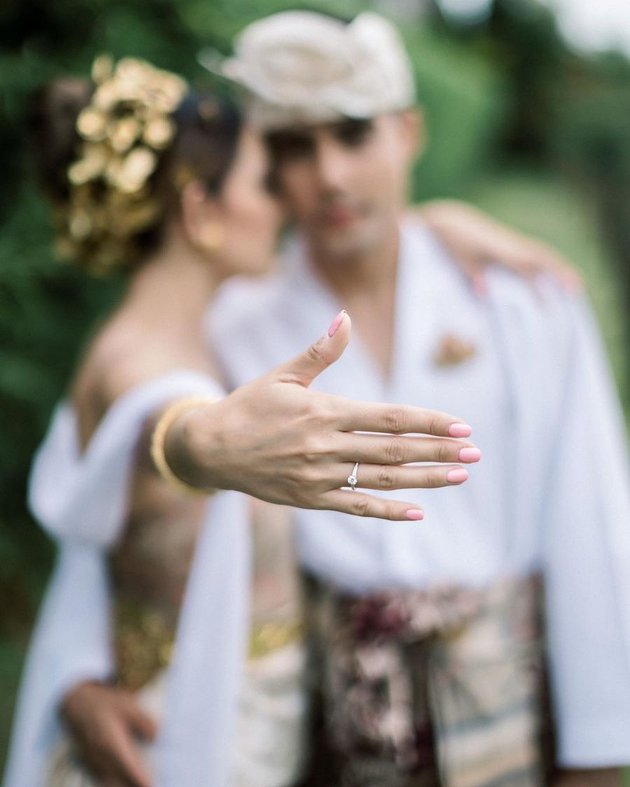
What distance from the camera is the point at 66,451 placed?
1771mm

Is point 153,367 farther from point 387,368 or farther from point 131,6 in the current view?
point 131,6

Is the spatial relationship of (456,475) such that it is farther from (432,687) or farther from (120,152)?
(120,152)

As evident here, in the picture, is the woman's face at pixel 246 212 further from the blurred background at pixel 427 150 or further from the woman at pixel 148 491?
the blurred background at pixel 427 150

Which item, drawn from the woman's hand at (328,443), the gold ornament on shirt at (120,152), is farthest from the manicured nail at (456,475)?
the gold ornament on shirt at (120,152)

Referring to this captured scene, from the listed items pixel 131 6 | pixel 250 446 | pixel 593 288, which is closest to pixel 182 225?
pixel 250 446

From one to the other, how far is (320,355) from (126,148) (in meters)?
0.96

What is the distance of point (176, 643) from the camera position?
1570 millimetres

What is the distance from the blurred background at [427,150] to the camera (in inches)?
110

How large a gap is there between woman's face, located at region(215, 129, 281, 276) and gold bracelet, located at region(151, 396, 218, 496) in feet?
2.19

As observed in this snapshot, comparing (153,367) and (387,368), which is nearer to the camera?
(153,367)

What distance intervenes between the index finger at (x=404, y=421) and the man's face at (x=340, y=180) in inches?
36.6

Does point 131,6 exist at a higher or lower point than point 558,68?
lower

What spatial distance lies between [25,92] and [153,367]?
144 cm

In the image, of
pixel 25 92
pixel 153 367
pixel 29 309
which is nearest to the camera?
pixel 153 367
